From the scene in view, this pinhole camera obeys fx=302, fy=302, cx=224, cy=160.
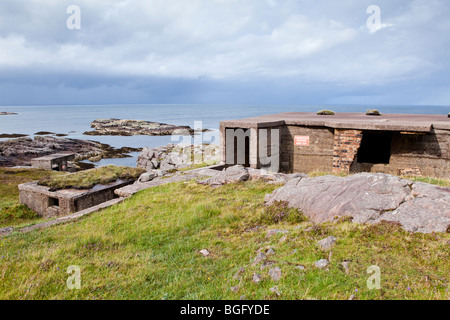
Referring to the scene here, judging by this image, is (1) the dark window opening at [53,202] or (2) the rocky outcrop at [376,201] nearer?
(2) the rocky outcrop at [376,201]

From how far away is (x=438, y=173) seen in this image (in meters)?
12.8

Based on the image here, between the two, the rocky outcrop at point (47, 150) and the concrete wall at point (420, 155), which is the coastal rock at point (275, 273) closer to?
the concrete wall at point (420, 155)

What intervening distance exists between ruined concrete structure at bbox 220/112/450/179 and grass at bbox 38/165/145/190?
5987mm

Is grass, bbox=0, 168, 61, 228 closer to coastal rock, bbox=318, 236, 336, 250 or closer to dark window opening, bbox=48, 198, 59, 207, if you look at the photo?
dark window opening, bbox=48, 198, 59, 207

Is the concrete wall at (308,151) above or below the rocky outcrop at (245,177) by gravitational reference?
above

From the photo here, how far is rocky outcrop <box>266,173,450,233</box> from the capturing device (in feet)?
20.7

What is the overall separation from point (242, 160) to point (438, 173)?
8.90 metres

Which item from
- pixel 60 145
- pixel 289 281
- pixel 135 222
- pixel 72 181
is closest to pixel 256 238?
pixel 289 281

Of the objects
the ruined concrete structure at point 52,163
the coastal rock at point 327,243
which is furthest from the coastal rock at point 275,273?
the ruined concrete structure at point 52,163

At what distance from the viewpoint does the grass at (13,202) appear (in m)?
15.4

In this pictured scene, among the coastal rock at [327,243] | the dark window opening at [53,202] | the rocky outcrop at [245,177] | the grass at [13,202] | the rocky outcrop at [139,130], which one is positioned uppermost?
the rocky outcrop at [139,130]

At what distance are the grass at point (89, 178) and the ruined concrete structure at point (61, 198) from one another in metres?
0.30

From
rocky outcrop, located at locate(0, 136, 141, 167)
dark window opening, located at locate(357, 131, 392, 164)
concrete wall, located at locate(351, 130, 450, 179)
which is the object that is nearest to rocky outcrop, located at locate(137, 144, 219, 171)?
dark window opening, located at locate(357, 131, 392, 164)

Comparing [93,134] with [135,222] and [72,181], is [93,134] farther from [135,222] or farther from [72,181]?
[135,222]
